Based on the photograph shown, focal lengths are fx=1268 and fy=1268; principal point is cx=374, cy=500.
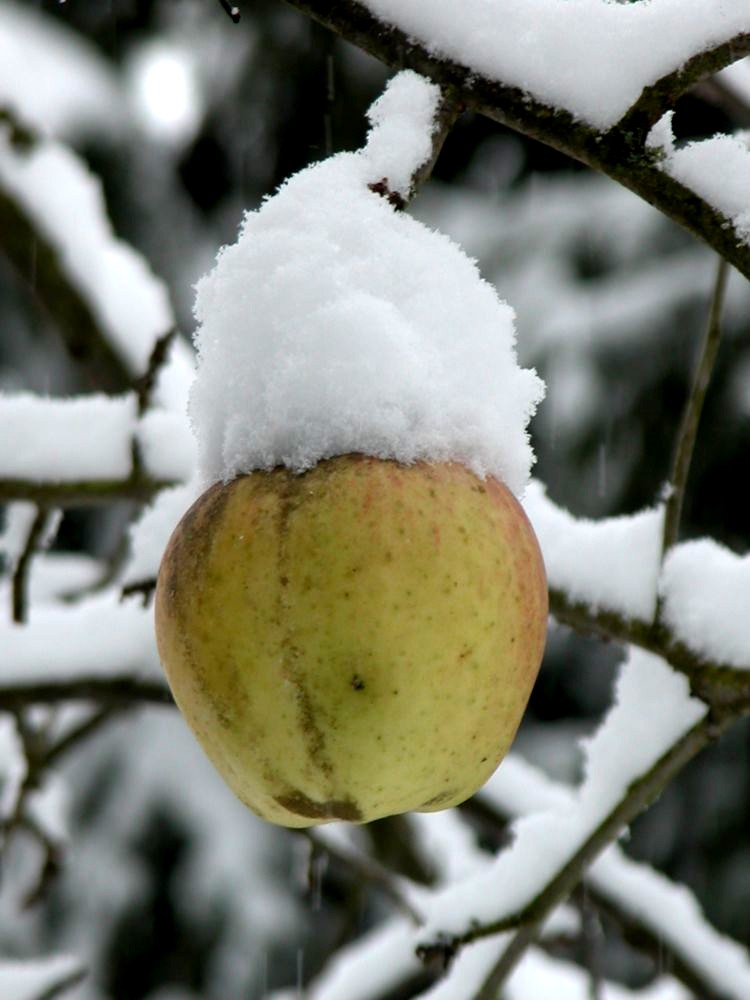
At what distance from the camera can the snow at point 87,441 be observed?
154 cm

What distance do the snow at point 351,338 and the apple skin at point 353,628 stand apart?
24 mm

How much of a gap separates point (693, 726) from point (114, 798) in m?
4.26

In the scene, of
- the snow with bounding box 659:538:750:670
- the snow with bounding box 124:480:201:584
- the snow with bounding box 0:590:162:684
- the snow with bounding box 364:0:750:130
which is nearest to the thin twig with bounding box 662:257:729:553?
the snow with bounding box 659:538:750:670

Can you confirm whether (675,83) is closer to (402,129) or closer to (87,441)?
(402,129)

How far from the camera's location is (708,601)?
1216 mm

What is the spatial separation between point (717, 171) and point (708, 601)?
2.00 ft

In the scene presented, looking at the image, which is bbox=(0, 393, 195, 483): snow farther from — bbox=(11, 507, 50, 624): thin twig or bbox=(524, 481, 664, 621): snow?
bbox=(524, 481, 664, 621): snow

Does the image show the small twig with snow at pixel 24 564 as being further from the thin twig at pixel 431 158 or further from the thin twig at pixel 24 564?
the thin twig at pixel 431 158

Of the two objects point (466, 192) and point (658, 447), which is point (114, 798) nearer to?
point (658, 447)

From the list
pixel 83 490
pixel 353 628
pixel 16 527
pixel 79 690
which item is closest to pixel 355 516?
pixel 353 628

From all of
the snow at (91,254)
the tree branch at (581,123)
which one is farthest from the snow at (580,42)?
the snow at (91,254)

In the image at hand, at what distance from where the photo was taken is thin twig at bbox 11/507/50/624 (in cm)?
156

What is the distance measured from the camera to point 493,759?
84 cm

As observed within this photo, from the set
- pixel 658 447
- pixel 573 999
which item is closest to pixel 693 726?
pixel 573 999
